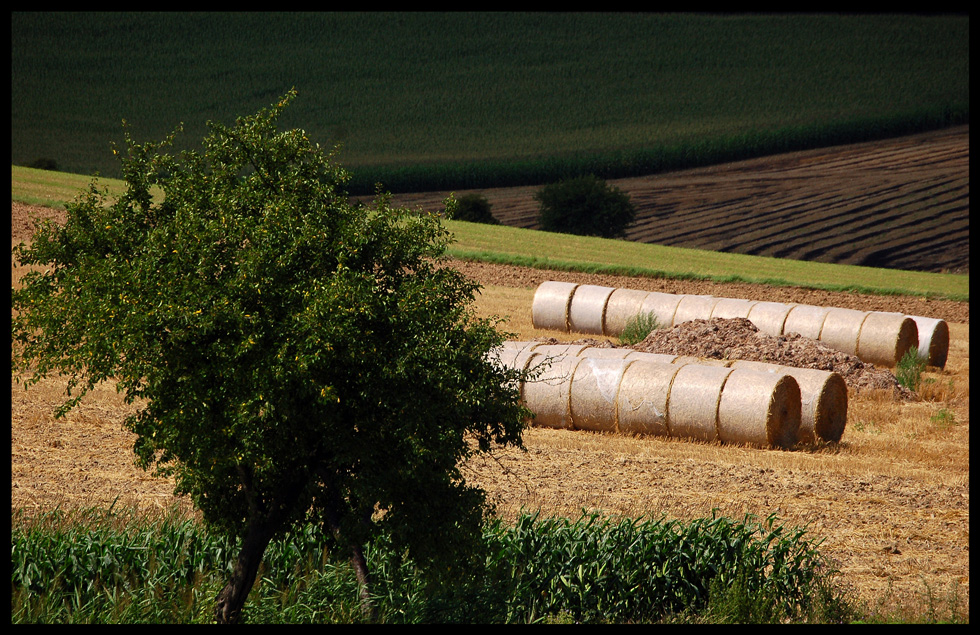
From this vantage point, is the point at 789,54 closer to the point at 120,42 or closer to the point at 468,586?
the point at 120,42

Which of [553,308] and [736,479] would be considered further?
[553,308]

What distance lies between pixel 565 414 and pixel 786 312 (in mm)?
11037

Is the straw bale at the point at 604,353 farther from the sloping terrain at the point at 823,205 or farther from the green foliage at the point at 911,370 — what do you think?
the sloping terrain at the point at 823,205

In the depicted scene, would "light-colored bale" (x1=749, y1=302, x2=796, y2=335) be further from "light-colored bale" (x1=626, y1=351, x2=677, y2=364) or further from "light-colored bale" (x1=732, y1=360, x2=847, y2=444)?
"light-colored bale" (x1=732, y1=360, x2=847, y2=444)

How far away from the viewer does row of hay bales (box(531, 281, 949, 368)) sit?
22.7m

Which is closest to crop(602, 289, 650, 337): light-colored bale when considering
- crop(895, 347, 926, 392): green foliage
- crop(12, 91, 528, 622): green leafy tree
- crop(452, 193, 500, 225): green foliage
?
crop(895, 347, 926, 392): green foliage

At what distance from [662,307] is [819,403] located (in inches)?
411

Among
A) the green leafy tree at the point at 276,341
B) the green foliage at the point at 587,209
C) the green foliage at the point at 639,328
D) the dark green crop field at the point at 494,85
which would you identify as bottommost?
the green foliage at the point at 639,328

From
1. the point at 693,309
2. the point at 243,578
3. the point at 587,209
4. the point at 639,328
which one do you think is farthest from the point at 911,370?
the point at 587,209

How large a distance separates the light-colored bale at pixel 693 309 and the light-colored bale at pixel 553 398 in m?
9.65

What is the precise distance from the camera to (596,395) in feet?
50.1

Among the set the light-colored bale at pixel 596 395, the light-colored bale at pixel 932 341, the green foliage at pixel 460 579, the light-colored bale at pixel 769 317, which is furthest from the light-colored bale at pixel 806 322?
the green foliage at pixel 460 579

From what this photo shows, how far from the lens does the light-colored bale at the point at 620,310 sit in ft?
83.9

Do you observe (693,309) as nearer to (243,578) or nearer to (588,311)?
(588,311)
